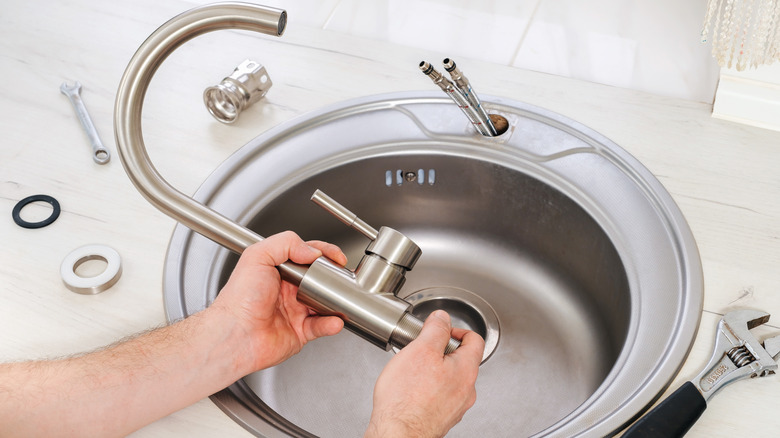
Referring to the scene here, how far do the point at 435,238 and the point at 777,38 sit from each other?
58cm

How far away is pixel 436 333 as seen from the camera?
2.48ft

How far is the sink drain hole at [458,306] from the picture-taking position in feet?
3.57

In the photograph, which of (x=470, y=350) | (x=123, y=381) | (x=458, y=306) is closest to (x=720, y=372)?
(x=470, y=350)

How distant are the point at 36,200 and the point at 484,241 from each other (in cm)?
70

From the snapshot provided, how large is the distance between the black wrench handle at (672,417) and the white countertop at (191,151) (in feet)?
0.07

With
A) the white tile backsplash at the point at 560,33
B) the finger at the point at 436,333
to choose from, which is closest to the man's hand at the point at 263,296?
the finger at the point at 436,333

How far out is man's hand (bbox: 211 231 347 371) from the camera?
0.82m

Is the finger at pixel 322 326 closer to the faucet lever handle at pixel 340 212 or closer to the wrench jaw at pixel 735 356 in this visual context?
the faucet lever handle at pixel 340 212

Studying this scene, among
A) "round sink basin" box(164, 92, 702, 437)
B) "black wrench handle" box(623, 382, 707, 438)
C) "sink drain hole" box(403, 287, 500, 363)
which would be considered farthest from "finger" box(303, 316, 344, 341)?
"black wrench handle" box(623, 382, 707, 438)

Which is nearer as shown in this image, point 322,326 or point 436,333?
point 436,333

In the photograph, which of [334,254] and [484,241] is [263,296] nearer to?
[334,254]

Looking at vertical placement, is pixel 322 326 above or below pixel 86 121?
below

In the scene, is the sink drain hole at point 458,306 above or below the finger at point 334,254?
below

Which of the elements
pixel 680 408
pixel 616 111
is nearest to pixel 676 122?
pixel 616 111
